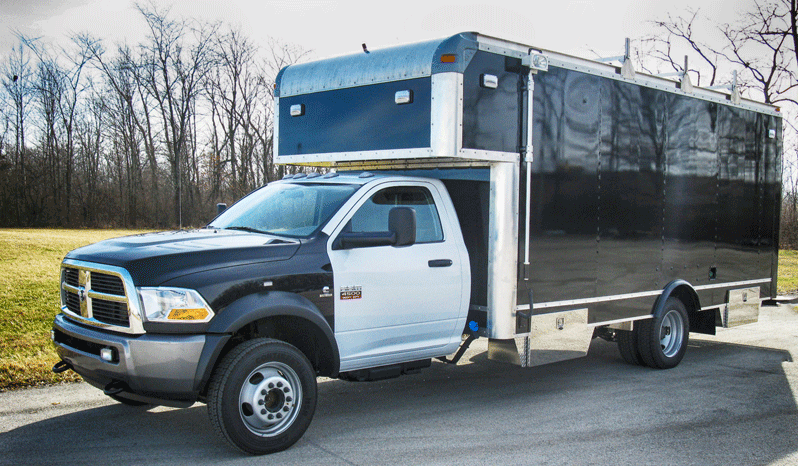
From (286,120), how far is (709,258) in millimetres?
5269

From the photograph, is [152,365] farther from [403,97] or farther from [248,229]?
[403,97]

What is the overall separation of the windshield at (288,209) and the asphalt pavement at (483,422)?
1.64 meters

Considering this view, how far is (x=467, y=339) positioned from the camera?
6629 millimetres

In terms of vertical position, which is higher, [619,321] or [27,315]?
[619,321]

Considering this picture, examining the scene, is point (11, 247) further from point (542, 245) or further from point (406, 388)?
point (542, 245)

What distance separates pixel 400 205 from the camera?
625 cm

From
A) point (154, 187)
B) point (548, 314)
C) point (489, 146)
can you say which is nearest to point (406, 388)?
point (548, 314)

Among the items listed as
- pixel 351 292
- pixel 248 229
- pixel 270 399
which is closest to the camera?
pixel 270 399

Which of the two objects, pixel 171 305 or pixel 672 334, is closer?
pixel 171 305

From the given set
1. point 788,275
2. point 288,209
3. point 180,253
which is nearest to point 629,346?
point 288,209

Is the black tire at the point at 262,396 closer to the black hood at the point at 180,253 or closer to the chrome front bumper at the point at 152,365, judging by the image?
the chrome front bumper at the point at 152,365

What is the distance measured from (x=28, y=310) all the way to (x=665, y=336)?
8620mm

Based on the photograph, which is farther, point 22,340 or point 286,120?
point 22,340

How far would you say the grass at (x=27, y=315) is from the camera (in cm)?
734
